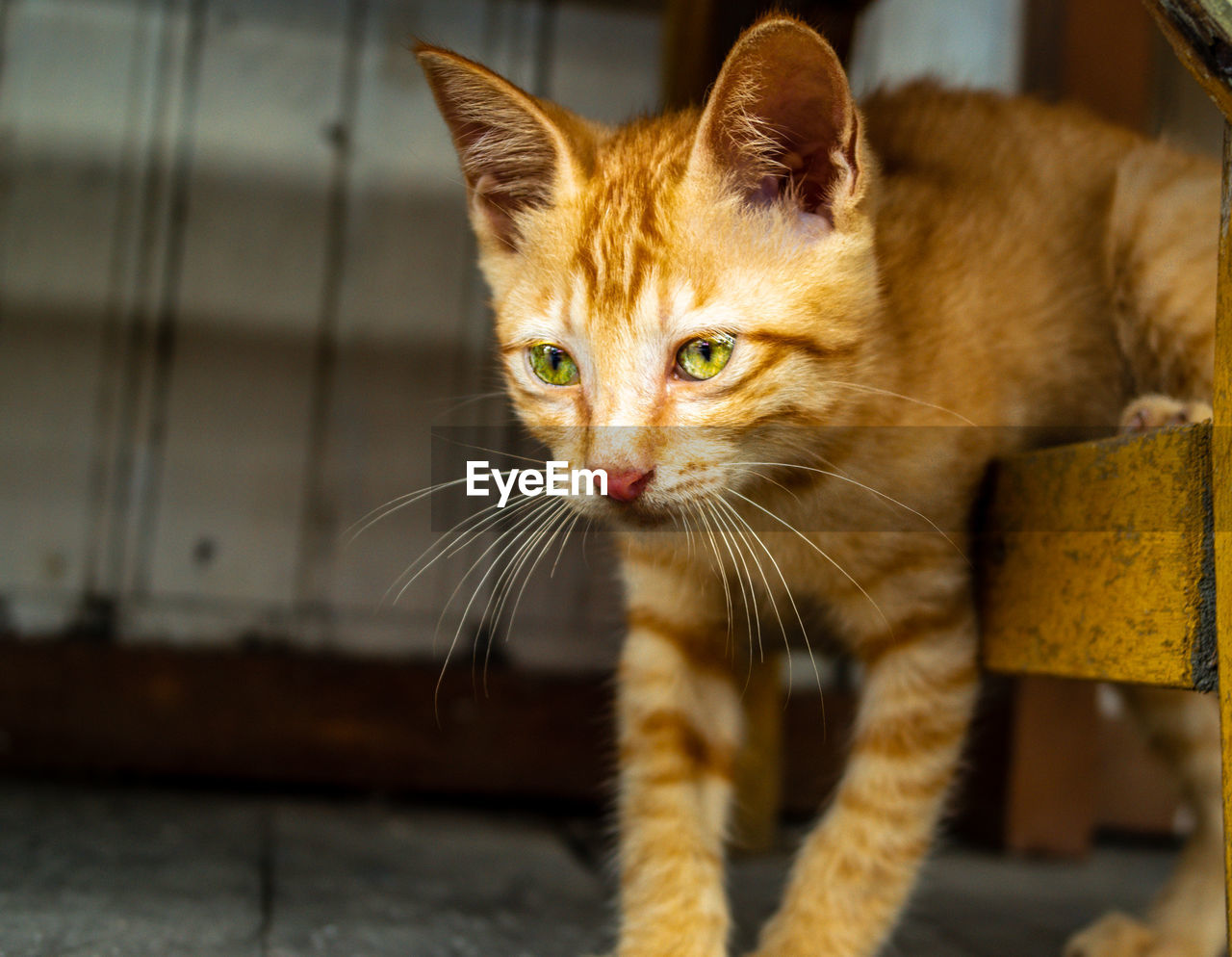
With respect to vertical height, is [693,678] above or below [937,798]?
above

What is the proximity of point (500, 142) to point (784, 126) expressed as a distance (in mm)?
363

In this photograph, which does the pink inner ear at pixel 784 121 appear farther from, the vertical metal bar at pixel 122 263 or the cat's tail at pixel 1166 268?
the vertical metal bar at pixel 122 263

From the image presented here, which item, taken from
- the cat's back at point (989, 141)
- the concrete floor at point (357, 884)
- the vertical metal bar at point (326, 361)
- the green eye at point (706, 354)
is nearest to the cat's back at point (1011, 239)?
the cat's back at point (989, 141)

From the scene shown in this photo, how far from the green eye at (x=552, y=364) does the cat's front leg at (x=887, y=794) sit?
497 mm

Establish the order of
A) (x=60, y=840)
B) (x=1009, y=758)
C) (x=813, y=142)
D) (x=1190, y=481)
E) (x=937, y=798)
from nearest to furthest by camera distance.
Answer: (x=1190, y=481) < (x=813, y=142) < (x=937, y=798) < (x=60, y=840) < (x=1009, y=758)

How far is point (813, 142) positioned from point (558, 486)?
1.50ft

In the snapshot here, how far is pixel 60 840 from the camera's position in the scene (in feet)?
5.56

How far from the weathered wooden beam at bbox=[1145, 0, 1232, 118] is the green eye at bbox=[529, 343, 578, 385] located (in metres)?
0.64

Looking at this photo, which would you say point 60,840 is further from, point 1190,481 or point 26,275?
point 1190,481

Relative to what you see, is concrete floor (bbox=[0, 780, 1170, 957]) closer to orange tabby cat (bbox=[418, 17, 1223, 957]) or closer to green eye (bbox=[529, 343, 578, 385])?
orange tabby cat (bbox=[418, 17, 1223, 957])

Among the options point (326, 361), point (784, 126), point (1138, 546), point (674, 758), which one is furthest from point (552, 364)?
point (326, 361)

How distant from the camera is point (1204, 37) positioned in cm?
85

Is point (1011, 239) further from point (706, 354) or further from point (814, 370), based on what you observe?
point (706, 354)

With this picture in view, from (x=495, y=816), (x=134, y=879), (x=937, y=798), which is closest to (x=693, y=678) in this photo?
(x=937, y=798)
